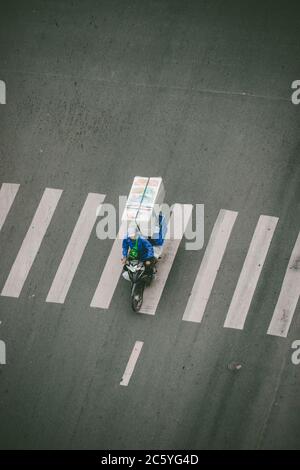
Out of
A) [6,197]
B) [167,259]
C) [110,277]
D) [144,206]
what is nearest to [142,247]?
[144,206]

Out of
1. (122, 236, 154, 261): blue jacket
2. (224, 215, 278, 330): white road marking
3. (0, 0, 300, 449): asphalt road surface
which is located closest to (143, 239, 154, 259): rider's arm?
(122, 236, 154, 261): blue jacket

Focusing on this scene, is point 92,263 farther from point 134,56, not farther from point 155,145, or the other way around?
point 134,56

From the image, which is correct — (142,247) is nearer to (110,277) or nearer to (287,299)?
(110,277)

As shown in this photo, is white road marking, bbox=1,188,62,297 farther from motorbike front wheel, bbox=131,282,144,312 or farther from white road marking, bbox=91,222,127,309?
motorbike front wheel, bbox=131,282,144,312

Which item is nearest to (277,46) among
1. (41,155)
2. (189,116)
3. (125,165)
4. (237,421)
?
(189,116)

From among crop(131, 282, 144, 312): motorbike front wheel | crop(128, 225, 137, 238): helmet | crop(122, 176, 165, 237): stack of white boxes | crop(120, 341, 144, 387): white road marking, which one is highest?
crop(122, 176, 165, 237): stack of white boxes

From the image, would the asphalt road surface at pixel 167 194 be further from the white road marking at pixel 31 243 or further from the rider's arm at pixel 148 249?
the rider's arm at pixel 148 249

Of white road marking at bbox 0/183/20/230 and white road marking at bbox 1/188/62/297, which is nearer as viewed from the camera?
white road marking at bbox 1/188/62/297

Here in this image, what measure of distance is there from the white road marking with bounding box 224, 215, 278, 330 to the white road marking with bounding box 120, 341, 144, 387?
1.93 m

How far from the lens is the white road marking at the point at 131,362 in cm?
1208

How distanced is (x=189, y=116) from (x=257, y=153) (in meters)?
1.98

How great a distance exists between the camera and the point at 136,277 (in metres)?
12.2

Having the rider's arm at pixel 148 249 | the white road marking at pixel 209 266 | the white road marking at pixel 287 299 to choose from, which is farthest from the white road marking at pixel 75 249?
the white road marking at pixel 287 299

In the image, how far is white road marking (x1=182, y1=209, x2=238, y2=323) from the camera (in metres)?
12.6
